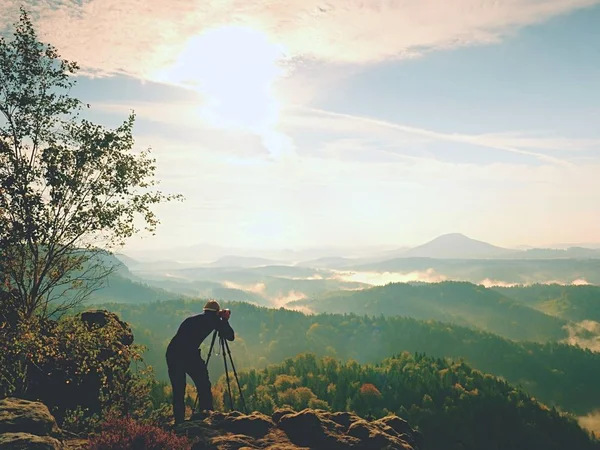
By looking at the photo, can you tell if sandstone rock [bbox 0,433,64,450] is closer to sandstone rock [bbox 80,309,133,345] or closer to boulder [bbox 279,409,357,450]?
boulder [bbox 279,409,357,450]

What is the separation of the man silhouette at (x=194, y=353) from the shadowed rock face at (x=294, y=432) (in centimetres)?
145

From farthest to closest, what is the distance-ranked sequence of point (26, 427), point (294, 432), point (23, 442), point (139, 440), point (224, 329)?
1. point (224, 329)
2. point (294, 432)
3. point (139, 440)
4. point (26, 427)
5. point (23, 442)

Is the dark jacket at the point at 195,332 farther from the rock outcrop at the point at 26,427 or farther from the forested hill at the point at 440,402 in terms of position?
the forested hill at the point at 440,402

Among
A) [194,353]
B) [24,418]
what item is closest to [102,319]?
[194,353]

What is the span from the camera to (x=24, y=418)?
32.0 ft

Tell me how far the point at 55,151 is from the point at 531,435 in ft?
478

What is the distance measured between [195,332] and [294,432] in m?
4.79

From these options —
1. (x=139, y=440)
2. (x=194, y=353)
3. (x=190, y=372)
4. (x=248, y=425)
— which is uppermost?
(x=194, y=353)

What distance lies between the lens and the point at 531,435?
12438cm

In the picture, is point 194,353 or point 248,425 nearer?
point 248,425

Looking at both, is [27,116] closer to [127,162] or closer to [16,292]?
[127,162]

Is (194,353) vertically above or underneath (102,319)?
underneath

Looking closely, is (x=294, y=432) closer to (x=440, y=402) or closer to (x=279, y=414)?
(x=279, y=414)

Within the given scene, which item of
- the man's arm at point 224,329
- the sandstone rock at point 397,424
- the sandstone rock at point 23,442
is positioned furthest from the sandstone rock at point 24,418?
the sandstone rock at point 397,424
